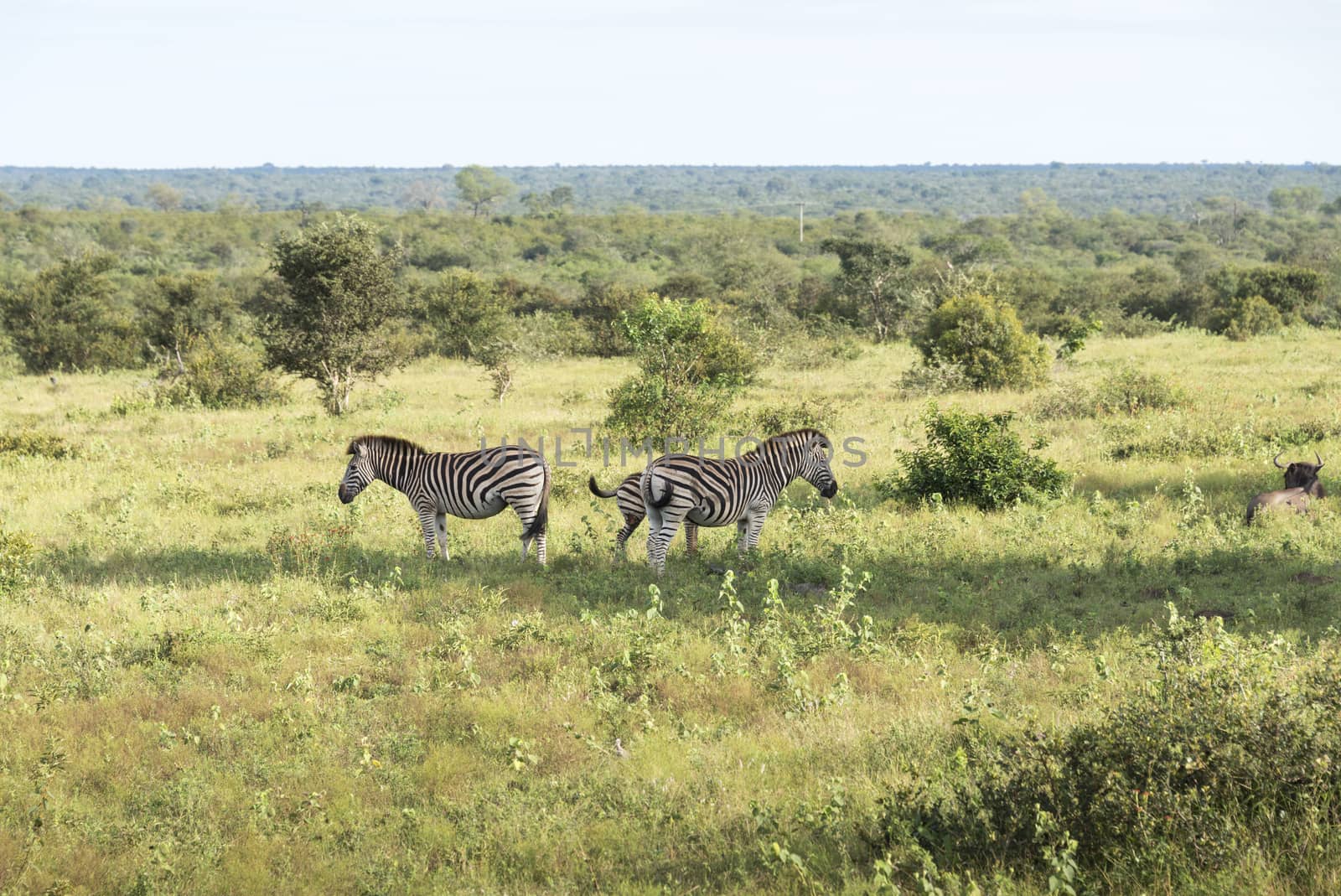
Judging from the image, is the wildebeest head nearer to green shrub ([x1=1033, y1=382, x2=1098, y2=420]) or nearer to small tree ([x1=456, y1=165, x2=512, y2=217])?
green shrub ([x1=1033, y1=382, x2=1098, y2=420])

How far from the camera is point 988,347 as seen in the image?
25688 millimetres

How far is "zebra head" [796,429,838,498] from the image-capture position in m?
12.6

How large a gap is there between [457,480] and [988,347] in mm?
17749

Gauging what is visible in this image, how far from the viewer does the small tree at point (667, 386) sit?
59.8 feet

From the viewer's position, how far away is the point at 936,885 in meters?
5.19

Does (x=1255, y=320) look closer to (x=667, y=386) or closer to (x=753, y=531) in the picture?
(x=667, y=386)

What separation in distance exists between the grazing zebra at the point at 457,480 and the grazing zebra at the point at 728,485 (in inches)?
53.4

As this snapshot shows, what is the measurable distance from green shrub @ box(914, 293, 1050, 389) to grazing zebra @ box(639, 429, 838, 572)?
551 inches

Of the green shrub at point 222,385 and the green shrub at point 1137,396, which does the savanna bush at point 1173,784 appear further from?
the green shrub at point 222,385

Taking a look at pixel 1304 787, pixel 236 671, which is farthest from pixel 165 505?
pixel 1304 787

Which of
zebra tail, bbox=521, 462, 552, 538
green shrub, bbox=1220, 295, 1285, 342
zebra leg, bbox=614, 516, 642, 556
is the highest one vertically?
green shrub, bbox=1220, 295, 1285, 342

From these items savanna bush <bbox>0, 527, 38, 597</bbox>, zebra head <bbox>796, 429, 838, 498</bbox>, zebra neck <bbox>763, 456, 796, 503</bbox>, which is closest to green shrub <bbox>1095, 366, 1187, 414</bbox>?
zebra head <bbox>796, 429, 838, 498</bbox>

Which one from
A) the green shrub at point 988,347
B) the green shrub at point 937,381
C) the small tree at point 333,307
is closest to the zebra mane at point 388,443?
the small tree at point 333,307

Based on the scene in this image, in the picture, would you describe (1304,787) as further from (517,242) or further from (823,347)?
(517,242)
